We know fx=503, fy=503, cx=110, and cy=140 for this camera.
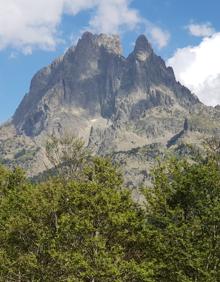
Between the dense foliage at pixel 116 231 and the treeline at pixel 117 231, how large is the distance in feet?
0.30

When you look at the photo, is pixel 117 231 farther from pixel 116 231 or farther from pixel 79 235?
pixel 79 235

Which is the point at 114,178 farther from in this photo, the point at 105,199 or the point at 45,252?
the point at 45,252

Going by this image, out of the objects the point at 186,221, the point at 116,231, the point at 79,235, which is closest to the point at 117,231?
the point at 116,231

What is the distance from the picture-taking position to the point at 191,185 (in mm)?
51094

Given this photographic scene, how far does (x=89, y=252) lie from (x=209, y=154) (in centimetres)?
3203

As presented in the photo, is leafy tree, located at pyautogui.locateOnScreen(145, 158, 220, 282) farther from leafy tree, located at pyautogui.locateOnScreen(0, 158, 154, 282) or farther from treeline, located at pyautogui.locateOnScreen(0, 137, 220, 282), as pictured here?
leafy tree, located at pyautogui.locateOnScreen(0, 158, 154, 282)

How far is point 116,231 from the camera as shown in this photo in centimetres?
5075

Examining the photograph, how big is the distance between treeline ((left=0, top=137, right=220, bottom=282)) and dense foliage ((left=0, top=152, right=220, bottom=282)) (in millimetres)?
91

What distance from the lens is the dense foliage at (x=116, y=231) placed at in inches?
1854

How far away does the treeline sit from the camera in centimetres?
4709

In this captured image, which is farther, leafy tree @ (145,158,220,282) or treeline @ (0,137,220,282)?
treeline @ (0,137,220,282)

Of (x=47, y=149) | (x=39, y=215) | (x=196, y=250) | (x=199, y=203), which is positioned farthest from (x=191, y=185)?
(x=47, y=149)

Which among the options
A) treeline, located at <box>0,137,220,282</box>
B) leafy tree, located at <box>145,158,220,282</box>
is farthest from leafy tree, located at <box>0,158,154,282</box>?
leafy tree, located at <box>145,158,220,282</box>

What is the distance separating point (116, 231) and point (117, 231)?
161mm
